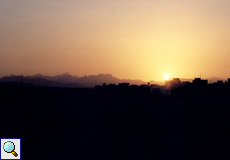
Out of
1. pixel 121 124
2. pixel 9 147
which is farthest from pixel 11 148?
pixel 121 124

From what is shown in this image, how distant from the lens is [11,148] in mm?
19672

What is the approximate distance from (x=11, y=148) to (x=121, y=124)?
30.4 m

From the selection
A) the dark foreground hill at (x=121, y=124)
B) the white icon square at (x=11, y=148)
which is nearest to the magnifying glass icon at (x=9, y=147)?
the white icon square at (x=11, y=148)

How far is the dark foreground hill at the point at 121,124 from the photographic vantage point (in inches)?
1379

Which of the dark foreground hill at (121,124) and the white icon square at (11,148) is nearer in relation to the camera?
the white icon square at (11,148)

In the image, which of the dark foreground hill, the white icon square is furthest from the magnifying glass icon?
the dark foreground hill

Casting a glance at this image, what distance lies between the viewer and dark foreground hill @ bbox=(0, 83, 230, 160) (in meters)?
35.0

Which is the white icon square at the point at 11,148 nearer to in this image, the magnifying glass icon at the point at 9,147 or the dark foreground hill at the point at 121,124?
the magnifying glass icon at the point at 9,147

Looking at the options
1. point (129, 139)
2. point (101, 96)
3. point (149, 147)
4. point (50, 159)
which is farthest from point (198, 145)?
point (101, 96)

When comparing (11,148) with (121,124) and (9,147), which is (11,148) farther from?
(121,124)

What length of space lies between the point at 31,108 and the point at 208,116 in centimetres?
3319

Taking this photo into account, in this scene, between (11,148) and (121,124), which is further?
(121,124)

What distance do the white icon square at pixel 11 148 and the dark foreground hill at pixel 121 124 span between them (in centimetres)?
1267

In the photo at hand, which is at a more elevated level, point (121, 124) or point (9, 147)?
point (9, 147)
